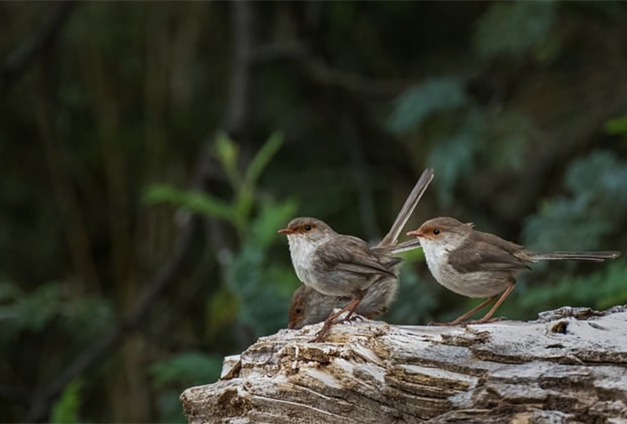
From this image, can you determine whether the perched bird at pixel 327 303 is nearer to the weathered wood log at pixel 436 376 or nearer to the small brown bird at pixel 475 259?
the small brown bird at pixel 475 259

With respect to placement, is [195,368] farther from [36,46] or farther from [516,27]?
[36,46]

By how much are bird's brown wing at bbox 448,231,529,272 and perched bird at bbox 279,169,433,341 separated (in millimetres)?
265

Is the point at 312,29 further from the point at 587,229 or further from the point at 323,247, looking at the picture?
the point at 323,247

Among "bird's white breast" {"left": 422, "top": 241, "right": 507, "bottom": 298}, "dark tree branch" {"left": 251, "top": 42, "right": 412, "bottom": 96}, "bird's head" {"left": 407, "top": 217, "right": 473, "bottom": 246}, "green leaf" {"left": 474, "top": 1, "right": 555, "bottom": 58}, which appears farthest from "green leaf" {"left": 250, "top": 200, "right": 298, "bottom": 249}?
"dark tree branch" {"left": 251, "top": 42, "right": 412, "bottom": 96}

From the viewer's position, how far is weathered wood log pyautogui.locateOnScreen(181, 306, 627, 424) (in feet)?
11.0

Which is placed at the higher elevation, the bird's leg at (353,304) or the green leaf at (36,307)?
the green leaf at (36,307)

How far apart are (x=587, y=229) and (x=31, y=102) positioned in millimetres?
5013

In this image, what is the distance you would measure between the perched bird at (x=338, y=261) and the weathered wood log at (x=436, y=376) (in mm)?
251

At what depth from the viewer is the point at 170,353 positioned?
8.92 m

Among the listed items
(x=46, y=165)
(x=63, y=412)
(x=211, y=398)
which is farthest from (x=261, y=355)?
(x=46, y=165)

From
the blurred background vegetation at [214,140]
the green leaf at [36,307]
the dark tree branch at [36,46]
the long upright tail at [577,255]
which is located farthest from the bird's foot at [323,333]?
the dark tree branch at [36,46]

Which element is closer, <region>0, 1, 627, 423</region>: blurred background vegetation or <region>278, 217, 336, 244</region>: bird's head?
<region>278, 217, 336, 244</region>: bird's head

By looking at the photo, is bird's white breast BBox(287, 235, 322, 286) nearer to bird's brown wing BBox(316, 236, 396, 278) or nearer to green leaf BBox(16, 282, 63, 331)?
bird's brown wing BBox(316, 236, 396, 278)

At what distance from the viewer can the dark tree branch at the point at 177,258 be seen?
801 cm
